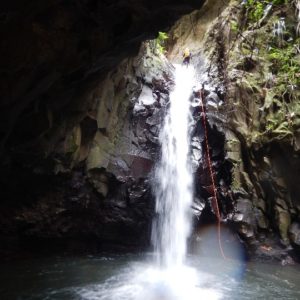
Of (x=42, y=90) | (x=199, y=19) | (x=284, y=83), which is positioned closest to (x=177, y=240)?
(x=284, y=83)

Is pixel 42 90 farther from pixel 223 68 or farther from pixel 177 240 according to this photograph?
pixel 223 68

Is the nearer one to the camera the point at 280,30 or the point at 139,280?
the point at 139,280

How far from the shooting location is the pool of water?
22.3 ft

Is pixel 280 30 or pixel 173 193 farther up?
pixel 280 30

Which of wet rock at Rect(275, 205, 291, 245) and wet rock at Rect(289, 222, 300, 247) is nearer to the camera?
wet rock at Rect(289, 222, 300, 247)

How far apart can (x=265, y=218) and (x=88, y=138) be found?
5508mm

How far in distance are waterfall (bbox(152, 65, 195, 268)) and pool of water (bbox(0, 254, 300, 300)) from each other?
1.81 feet

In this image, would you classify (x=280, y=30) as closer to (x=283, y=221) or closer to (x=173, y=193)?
(x=283, y=221)

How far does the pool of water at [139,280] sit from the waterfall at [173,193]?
0.55 meters

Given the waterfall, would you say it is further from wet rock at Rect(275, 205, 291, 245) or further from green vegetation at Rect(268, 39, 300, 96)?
green vegetation at Rect(268, 39, 300, 96)

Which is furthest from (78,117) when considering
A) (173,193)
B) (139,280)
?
(173,193)

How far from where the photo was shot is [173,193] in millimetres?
10562

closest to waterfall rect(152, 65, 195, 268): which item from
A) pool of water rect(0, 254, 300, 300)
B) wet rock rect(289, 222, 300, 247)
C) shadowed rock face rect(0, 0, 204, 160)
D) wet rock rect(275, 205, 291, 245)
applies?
pool of water rect(0, 254, 300, 300)

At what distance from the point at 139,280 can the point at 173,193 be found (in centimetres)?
335
